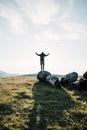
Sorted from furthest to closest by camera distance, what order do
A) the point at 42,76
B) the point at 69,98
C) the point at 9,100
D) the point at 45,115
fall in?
the point at 42,76, the point at 69,98, the point at 9,100, the point at 45,115

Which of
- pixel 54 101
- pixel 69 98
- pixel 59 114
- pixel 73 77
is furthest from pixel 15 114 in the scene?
pixel 73 77

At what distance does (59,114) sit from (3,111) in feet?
12.0

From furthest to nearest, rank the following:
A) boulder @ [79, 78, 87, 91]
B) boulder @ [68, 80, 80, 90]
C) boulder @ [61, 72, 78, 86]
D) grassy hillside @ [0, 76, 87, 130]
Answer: boulder @ [61, 72, 78, 86], boulder @ [68, 80, 80, 90], boulder @ [79, 78, 87, 91], grassy hillside @ [0, 76, 87, 130]

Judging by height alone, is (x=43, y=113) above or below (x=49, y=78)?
below

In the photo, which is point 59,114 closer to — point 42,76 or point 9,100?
point 9,100

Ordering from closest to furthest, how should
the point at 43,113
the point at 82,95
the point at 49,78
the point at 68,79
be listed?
the point at 43,113, the point at 82,95, the point at 68,79, the point at 49,78

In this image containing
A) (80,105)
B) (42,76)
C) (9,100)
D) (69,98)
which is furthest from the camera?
(42,76)

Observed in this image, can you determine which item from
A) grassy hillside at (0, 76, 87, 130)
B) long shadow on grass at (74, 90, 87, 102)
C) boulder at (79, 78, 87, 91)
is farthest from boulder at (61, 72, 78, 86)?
grassy hillside at (0, 76, 87, 130)

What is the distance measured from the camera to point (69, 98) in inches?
635

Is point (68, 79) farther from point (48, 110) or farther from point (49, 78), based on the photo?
point (48, 110)

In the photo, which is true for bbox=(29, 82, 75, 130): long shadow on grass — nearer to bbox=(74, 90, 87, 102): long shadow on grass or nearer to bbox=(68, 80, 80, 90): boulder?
bbox=(74, 90, 87, 102): long shadow on grass

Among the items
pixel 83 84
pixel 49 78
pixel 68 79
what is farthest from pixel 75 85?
pixel 49 78

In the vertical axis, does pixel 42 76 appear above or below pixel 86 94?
above

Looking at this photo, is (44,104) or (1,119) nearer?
(1,119)
